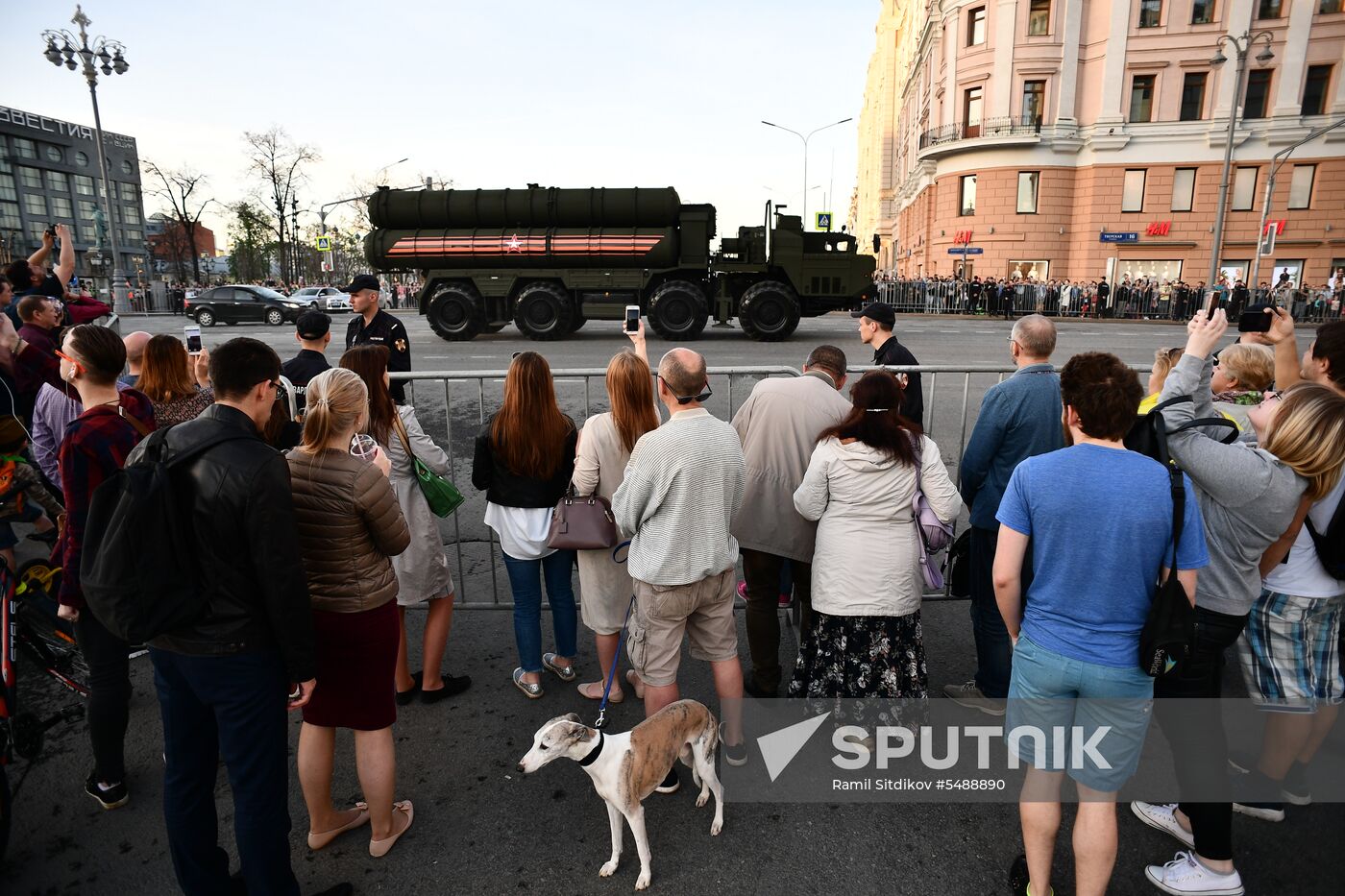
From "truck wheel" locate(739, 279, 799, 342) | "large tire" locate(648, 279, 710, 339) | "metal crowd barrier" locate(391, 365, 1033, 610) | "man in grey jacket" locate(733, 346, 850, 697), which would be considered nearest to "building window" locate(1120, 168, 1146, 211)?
"truck wheel" locate(739, 279, 799, 342)

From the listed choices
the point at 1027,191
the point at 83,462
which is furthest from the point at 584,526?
the point at 1027,191

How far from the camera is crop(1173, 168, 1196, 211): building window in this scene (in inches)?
1282

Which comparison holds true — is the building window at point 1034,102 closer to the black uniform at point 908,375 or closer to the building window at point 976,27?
the building window at point 976,27

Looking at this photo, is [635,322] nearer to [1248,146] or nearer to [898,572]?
[898,572]

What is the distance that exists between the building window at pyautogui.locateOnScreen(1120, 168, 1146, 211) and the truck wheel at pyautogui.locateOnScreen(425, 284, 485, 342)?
29.2 m

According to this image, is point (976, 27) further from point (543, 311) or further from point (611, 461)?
point (611, 461)

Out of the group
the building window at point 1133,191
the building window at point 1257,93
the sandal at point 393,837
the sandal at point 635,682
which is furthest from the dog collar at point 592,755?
the building window at point 1257,93

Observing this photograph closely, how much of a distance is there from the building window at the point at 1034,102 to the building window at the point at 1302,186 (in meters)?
10.6

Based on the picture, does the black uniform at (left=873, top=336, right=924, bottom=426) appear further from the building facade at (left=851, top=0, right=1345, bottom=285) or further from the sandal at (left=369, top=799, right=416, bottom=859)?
the building facade at (left=851, top=0, right=1345, bottom=285)

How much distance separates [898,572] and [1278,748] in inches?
61.9

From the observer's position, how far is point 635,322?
4.19 metres

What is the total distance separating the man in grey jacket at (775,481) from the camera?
11.5 ft

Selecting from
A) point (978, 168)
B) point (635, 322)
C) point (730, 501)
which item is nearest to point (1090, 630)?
point (730, 501)

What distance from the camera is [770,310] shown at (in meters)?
17.2
